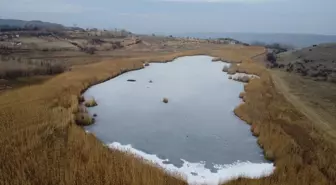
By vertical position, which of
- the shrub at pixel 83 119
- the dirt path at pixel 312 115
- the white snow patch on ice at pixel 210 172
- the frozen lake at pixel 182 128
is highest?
the shrub at pixel 83 119

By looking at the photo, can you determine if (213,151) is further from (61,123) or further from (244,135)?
(61,123)

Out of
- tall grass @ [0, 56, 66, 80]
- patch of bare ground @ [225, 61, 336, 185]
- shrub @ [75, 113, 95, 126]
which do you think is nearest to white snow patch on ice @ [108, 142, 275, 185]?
patch of bare ground @ [225, 61, 336, 185]

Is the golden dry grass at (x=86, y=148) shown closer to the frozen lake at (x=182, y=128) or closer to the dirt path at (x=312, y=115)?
the dirt path at (x=312, y=115)

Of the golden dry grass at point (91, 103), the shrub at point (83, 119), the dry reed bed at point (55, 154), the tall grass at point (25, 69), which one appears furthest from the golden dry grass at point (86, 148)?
the tall grass at point (25, 69)

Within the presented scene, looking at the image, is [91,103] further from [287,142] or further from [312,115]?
[312,115]

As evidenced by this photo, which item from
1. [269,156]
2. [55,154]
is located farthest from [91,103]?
[269,156]

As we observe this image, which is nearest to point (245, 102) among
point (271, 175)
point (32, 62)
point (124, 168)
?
point (271, 175)
